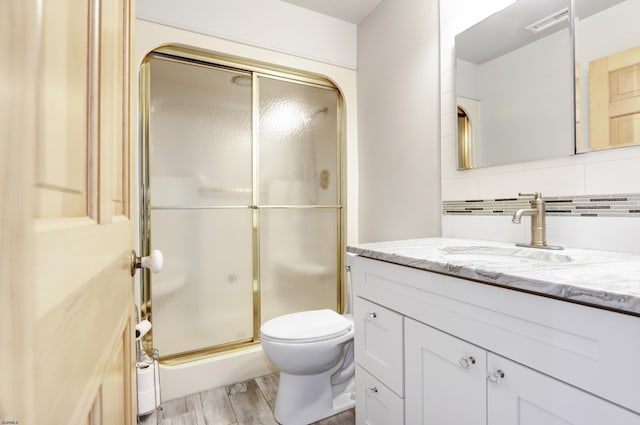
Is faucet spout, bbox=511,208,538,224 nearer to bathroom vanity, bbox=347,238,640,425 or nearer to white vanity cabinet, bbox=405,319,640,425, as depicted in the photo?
bathroom vanity, bbox=347,238,640,425

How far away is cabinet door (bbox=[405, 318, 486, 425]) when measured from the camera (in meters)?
0.79

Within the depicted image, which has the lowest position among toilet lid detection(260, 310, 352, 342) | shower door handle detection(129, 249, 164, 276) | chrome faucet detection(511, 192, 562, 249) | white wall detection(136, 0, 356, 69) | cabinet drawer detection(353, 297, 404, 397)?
toilet lid detection(260, 310, 352, 342)

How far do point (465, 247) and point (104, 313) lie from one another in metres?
1.21

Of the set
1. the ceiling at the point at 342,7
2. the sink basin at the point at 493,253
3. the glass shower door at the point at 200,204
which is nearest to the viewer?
the sink basin at the point at 493,253

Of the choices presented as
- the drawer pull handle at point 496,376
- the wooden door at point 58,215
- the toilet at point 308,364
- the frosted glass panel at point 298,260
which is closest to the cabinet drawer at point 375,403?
the toilet at point 308,364

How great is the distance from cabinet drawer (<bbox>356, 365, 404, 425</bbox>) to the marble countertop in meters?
0.46

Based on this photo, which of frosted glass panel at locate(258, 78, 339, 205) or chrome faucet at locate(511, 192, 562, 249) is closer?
chrome faucet at locate(511, 192, 562, 249)

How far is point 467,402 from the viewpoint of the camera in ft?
2.65

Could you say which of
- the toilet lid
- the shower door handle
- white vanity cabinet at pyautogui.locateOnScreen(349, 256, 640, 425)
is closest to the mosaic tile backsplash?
white vanity cabinet at pyautogui.locateOnScreen(349, 256, 640, 425)

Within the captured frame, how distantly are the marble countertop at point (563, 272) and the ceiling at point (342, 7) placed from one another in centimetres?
179

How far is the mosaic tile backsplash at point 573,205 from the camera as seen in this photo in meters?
1.02

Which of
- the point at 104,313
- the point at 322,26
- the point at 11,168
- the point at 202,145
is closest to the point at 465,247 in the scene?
the point at 104,313

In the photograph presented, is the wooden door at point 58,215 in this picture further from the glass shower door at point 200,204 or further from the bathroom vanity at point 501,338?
the glass shower door at point 200,204

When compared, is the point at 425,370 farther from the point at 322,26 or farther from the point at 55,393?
the point at 322,26
